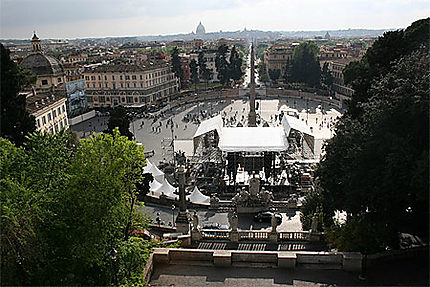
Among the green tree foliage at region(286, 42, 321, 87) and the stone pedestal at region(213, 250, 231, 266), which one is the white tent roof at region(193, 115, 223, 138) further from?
the green tree foliage at region(286, 42, 321, 87)

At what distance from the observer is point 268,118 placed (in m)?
61.5

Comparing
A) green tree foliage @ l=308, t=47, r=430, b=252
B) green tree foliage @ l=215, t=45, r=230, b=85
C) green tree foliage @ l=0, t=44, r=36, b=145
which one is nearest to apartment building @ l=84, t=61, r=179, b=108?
green tree foliage @ l=215, t=45, r=230, b=85

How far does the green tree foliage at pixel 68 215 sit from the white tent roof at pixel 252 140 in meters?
18.3

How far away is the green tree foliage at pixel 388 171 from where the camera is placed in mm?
13812

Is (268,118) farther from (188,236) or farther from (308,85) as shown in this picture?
(188,236)

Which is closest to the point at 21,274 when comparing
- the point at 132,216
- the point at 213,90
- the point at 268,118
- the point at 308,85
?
the point at 132,216

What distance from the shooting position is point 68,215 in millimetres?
11633

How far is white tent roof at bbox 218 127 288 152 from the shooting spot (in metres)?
31.2

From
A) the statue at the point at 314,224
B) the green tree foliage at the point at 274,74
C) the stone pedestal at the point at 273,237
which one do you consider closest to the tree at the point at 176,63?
the green tree foliage at the point at 274,74

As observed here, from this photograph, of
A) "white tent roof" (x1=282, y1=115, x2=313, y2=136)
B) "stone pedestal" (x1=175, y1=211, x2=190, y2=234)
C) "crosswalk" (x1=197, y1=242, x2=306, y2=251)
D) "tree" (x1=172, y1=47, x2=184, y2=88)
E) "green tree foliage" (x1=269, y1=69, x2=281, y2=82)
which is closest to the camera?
"crosswalk" (x1=197, y1=242, x2=306, y2=251)

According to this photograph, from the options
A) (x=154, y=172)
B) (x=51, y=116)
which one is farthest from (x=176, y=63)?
(x=154, y=172)

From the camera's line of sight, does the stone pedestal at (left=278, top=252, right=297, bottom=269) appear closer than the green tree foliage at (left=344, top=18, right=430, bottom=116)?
Yes

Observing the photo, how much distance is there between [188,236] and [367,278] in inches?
329

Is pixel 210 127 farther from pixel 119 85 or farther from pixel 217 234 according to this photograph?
pixel 119 85
